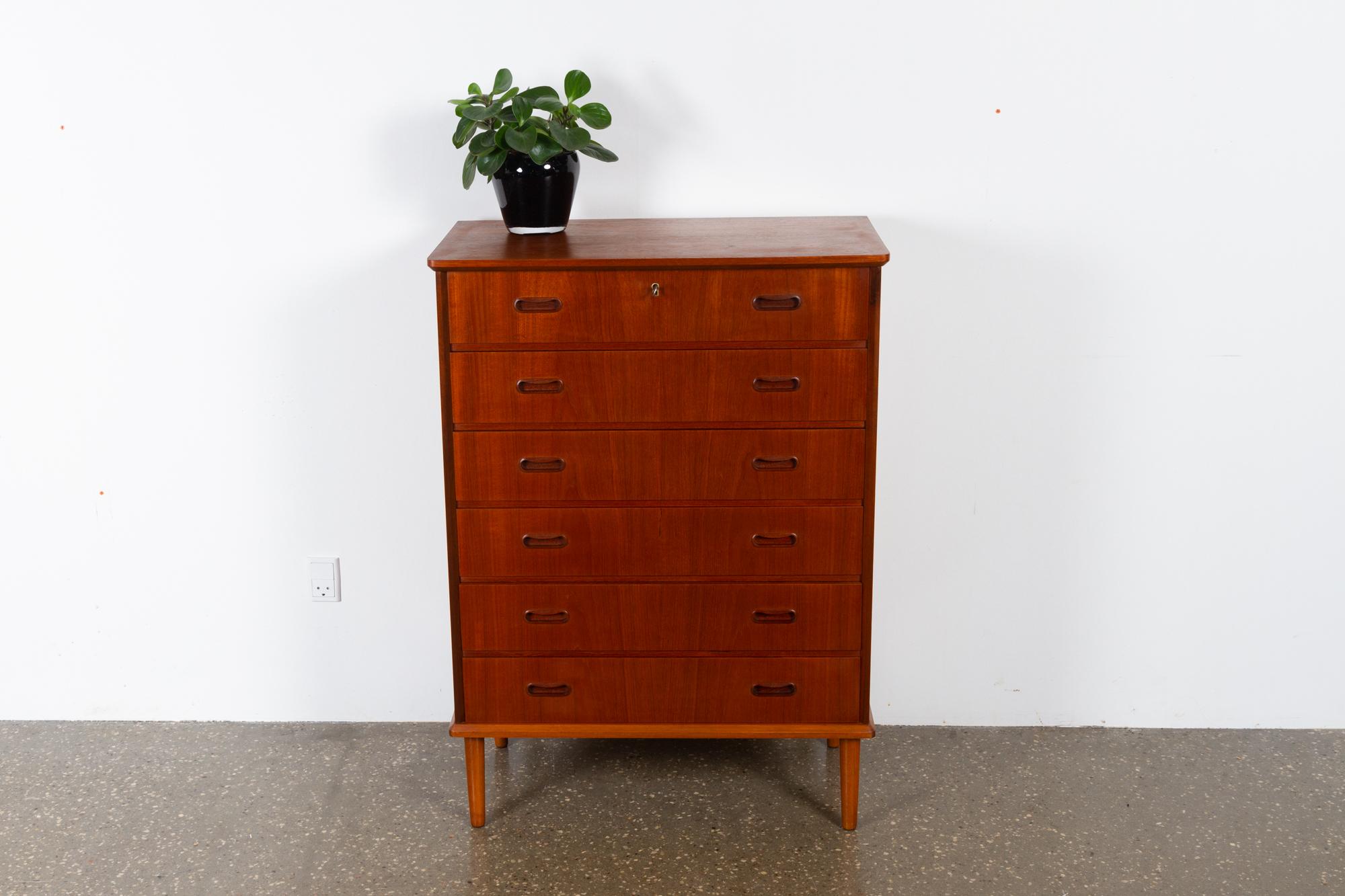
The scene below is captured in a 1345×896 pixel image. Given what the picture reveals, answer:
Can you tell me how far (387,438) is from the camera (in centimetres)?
256

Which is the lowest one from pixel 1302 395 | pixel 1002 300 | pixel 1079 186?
pixel 1302 395

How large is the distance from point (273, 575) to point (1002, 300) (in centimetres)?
165

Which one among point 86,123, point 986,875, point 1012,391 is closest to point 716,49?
point 1012,391

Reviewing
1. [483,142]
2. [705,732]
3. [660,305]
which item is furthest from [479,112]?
[705,732]

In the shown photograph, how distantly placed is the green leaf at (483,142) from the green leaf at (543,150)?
0.25 feet

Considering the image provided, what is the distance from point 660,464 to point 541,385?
251 millimetres

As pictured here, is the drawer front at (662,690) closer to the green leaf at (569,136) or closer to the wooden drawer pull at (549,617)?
the wooden drawer pull at (549,617)

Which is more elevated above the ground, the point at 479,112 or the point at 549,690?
the point at 479,112

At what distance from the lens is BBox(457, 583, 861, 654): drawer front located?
2203 mm

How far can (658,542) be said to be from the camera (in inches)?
86.0

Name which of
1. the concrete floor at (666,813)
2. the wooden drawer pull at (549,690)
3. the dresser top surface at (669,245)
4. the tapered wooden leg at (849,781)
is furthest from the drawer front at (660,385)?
the concrete floor at (666,813)

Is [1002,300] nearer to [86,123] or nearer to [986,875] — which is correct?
[986,875]

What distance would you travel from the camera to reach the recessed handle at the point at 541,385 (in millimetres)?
2100

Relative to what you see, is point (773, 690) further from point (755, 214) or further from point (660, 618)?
point (755, 214)
